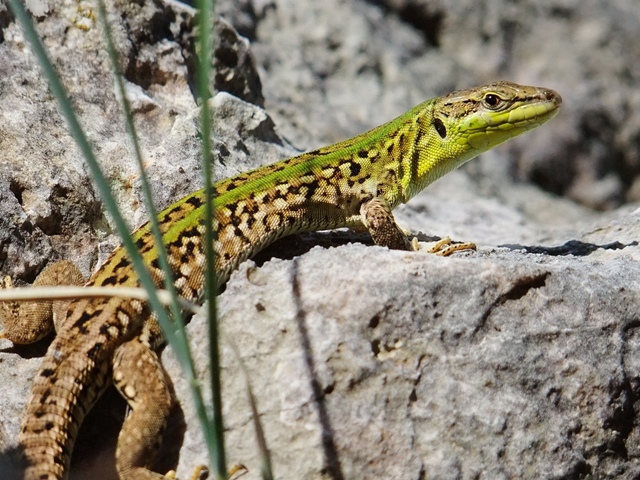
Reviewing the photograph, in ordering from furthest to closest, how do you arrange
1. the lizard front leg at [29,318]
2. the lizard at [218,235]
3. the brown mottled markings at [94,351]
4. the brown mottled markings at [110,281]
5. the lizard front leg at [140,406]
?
the lizard front leg at [29,318] < the brown mottled markings at [110,281] < the brown mottled markings at [94,351] < the lizard at [218,235] < the lizard front leg at [140,406]

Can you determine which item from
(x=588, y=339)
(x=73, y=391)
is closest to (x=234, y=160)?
(x=73, y=391)

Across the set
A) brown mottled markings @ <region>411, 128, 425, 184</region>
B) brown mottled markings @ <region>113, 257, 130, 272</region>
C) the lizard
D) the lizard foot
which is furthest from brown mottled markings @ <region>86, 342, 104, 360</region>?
brown mottled markings @ <region>411, 128, 425, 184</region>

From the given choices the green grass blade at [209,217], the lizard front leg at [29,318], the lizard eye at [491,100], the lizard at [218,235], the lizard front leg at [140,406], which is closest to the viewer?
the green grass blade at [209,217]

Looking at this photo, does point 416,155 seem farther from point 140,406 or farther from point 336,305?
point 140,406

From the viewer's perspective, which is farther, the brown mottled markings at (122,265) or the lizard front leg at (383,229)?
the lizard front leg at (383,229)

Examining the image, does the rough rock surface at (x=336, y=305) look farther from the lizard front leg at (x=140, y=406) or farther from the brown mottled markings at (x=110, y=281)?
Result: the brown mottled markings at (x=110, y=281)

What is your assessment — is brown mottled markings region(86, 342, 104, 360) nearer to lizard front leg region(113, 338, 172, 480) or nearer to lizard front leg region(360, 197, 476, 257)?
lizard front leg region(113, 338, 172, 480)

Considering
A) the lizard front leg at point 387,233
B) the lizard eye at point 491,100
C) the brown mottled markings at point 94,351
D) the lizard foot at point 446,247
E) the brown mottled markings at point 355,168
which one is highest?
the lizard eye at point 491,100

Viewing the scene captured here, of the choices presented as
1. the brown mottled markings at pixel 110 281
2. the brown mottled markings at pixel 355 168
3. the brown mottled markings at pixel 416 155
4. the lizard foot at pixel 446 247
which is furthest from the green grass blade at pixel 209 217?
the brown mottled markings at pixel 416 155

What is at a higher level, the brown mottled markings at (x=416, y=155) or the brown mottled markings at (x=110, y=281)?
the brown mottled markings at (x=416, y=155)
